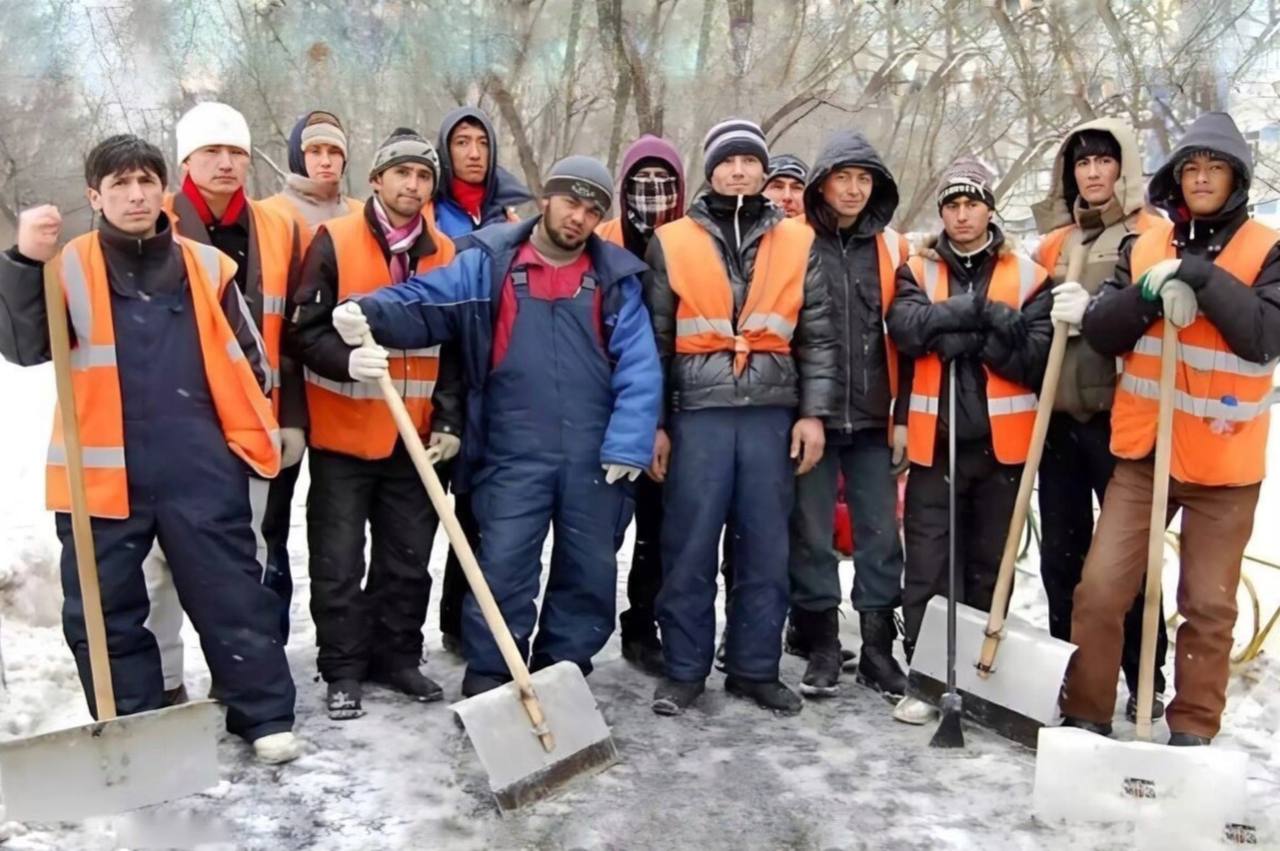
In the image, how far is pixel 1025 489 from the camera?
3.95 m

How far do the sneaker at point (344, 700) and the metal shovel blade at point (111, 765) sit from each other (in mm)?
764

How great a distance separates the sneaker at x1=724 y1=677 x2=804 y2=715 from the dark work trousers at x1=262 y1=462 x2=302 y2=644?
1787mm

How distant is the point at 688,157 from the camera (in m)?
12.1

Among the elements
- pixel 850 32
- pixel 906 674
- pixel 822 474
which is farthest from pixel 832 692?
pixel 850 32

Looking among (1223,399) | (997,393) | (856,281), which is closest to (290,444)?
(856,281)

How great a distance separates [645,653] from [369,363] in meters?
1.87

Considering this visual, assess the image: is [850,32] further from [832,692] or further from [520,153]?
[832,692]

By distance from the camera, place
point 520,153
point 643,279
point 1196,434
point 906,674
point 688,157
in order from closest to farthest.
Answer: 1. point 1196,434
2. point 643,279
3. point 906,674
4. point 520,153
5. point 688,157

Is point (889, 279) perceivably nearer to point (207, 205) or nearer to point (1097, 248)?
point (1097, 248)

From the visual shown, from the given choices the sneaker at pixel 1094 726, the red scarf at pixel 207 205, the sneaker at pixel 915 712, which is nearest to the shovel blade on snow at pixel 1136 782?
the sneaker at pixel 1094 726

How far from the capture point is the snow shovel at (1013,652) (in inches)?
153

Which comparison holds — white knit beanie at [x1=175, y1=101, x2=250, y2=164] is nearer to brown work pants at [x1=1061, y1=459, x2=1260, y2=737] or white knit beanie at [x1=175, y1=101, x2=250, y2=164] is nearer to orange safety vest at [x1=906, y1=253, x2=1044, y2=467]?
orange safety vest at [x1=906, y1=253, x2=1044, y2=467]

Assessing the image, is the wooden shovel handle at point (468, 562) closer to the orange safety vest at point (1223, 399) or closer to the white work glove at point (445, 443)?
the white work glove at point (445, 443)

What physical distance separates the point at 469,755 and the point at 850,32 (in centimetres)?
1031
